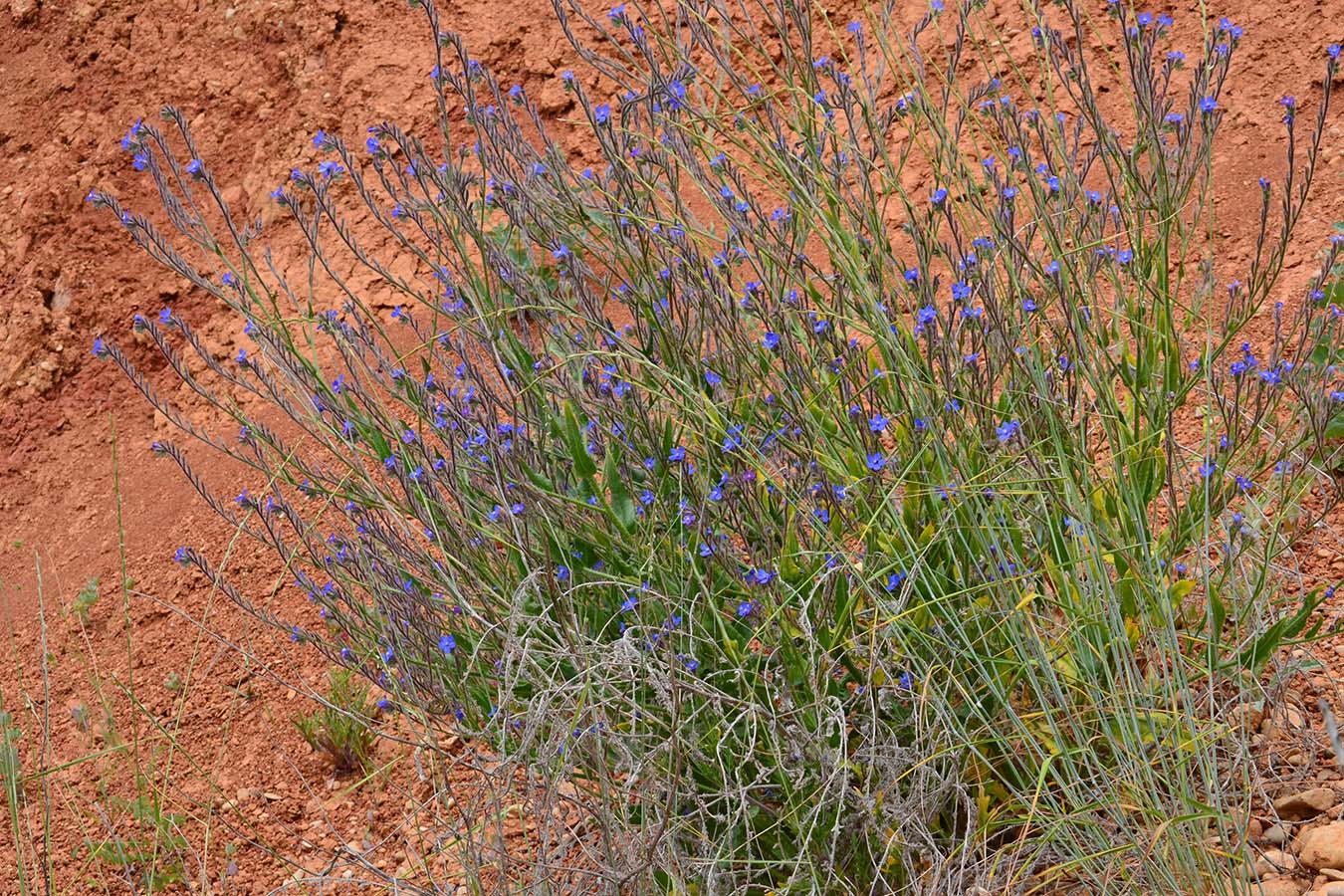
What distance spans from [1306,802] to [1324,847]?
0.14 m

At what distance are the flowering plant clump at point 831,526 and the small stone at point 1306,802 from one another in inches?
3.8

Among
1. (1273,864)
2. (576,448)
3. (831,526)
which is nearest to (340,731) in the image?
(576,448)

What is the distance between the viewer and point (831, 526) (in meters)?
2.38

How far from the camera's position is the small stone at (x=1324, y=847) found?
2.09 metres

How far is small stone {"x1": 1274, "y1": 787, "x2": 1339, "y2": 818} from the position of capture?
2.23 m

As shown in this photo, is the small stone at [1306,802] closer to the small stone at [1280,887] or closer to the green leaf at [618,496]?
the small stone at [1280,887]

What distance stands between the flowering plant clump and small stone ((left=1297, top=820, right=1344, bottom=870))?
0.51 ft

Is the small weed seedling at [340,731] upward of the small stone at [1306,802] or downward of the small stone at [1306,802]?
upward

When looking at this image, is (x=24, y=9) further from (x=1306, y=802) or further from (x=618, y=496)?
(x=1306, y=802)

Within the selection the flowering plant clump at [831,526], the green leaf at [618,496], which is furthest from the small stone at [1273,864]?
the green leaf at [618,496]

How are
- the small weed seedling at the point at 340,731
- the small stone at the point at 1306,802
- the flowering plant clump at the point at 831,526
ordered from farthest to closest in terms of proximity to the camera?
the small weed seedling at the point at 340,731 → the small stone at the point at 1306,802 → the flowering plant clump at the point at 831,526

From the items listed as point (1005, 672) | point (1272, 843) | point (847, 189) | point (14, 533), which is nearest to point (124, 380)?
point (14, 533)

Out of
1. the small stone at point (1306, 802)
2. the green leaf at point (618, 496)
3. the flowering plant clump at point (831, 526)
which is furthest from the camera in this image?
the green leaf at point (618, 496)

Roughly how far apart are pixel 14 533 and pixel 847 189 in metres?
3.61
